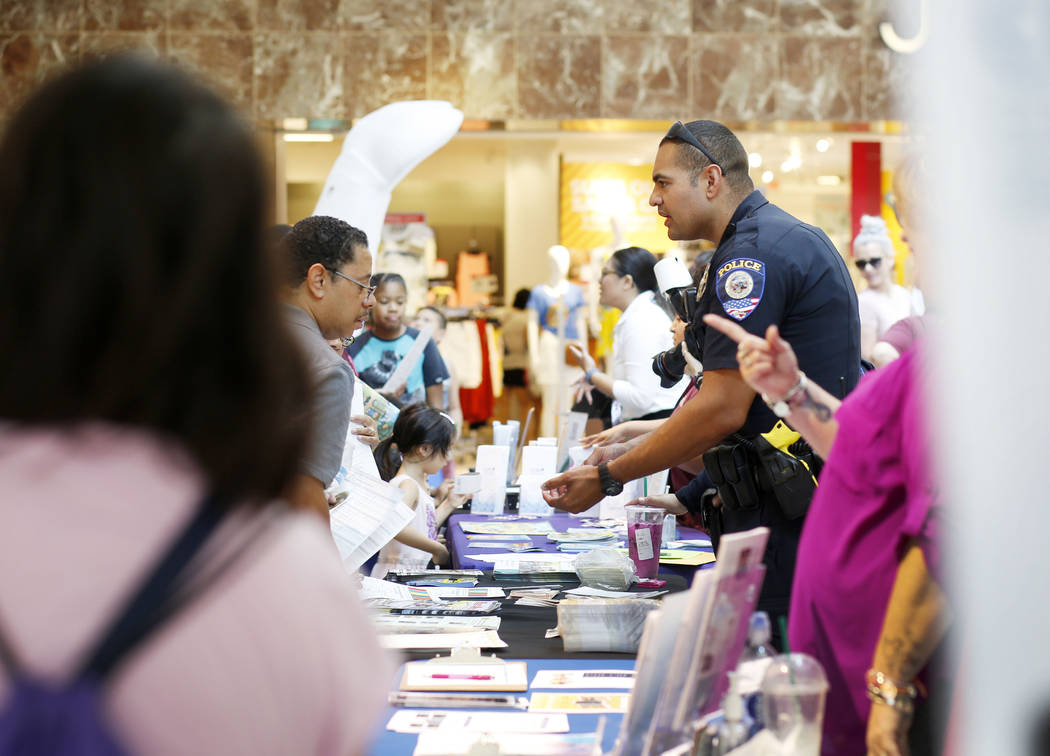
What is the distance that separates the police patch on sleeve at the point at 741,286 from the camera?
230cm

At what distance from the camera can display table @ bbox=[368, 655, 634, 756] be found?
156 cm

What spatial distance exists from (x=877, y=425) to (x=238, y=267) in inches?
32.7

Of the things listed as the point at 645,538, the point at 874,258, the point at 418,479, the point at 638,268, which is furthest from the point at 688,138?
the point at 874,258

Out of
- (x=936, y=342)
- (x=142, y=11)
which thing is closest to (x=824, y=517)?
(x=936, y=342)

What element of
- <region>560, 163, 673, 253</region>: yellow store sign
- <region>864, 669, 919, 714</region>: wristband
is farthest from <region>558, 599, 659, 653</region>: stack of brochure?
<region>560, 163, 673, 253</region>: yellow store sign

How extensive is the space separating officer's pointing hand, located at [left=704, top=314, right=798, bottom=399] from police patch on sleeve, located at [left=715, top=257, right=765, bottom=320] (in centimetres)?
68

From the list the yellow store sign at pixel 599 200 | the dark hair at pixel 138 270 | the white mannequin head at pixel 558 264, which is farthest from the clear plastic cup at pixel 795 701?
the yellow store sign at pixel 599 200

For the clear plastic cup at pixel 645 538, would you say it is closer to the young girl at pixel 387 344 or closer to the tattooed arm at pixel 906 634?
the tattooed arm at pixel 906 634

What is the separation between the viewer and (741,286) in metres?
2.32

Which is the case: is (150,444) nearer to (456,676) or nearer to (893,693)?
(893,693)

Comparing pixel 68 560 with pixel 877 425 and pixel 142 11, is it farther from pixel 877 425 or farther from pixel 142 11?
pixel 142 11

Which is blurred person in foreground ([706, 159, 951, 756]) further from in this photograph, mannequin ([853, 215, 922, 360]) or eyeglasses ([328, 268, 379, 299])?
mannequin ([853, 215, 922, 360])

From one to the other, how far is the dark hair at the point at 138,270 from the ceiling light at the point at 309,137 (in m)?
8.37

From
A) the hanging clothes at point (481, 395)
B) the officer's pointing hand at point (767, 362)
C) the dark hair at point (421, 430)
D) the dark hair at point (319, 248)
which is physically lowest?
the hanging clothes at point (481, 395)
